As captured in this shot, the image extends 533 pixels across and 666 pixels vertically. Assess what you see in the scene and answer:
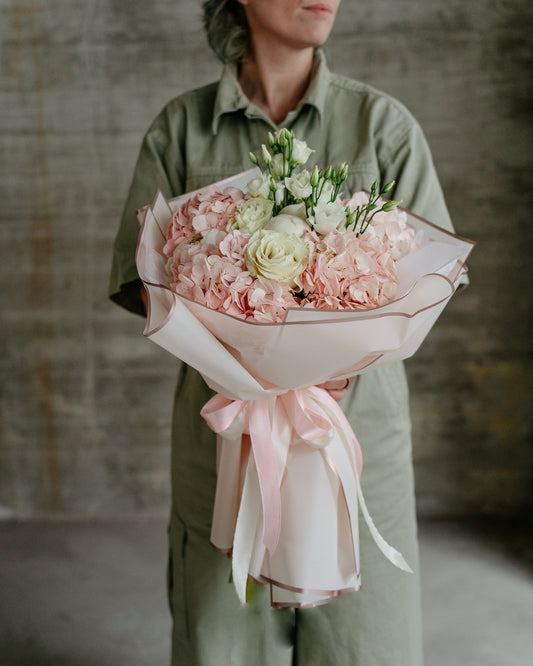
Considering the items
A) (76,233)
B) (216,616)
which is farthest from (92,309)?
(216,616)

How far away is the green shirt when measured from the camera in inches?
57.6

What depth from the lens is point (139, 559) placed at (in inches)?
116

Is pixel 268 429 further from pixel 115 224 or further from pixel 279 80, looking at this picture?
pixel 115 224

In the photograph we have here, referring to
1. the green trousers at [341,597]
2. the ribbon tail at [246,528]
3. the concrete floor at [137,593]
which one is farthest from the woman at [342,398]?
the concrete floor at [137,593]

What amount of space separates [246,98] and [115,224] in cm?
167

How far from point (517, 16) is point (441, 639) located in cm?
251

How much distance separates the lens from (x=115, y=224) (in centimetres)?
307

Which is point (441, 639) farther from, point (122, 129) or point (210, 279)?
point (122, 129)

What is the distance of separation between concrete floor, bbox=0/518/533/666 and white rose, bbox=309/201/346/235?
72.6 inches

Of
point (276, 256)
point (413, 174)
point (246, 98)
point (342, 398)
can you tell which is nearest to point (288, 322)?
point (276, 256)

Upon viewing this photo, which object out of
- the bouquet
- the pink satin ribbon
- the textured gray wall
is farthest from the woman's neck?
the textured gray wall

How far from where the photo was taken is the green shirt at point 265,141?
1462 millimetres

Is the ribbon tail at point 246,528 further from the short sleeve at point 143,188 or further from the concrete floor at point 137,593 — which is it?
Answer: the concrete floor at point 137,593

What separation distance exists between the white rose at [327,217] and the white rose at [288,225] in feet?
0.06
